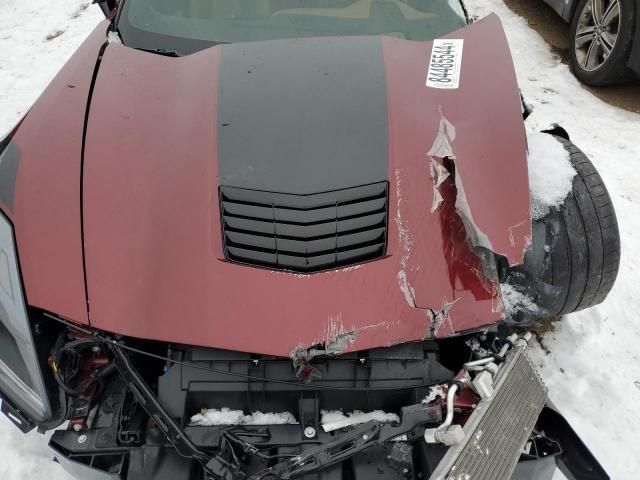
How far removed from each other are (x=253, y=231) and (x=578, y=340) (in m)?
1.94

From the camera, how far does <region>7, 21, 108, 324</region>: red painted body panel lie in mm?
1567

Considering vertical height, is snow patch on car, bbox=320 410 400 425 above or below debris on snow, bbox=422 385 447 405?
below

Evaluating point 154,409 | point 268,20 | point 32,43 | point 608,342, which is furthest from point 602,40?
point 32,43

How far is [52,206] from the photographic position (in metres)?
1.64

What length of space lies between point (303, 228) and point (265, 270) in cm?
17

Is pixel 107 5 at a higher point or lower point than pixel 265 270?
higher

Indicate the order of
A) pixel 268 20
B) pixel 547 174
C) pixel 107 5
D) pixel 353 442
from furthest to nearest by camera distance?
pixel 107 5 → pixel 268 20 → pixel 547 174 → pixel 353 442

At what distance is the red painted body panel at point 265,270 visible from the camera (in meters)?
1.54

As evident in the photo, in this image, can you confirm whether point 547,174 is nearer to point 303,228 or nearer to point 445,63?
point 445,63

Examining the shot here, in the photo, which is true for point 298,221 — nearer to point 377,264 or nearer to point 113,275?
point 377,264

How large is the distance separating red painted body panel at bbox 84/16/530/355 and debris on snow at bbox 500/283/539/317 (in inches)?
11.3

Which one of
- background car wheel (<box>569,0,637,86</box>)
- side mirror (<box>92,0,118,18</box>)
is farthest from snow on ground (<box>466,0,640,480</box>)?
side mirror (<box>92,0,118,18</box>)

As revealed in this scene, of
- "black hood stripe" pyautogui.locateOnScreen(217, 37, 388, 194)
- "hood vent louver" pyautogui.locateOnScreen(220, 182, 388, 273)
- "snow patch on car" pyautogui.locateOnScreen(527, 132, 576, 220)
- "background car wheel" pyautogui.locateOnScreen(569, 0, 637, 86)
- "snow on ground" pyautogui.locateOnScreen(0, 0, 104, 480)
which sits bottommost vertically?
"snow on ground" pyautogui.locateOnScreen(0, 0, 104, 480)

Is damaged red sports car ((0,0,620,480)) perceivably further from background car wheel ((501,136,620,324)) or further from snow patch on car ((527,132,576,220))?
snow patch on car ((527,132,576,220))
